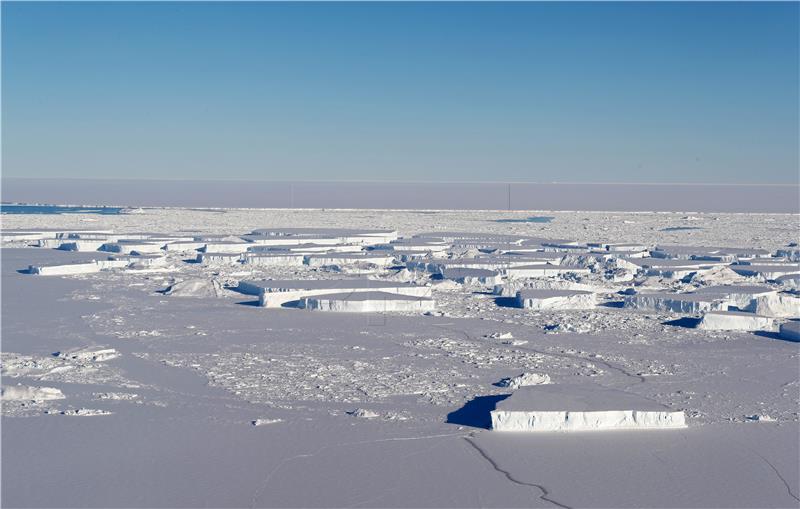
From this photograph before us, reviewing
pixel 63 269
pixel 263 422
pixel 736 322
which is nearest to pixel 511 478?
pixel 263 422

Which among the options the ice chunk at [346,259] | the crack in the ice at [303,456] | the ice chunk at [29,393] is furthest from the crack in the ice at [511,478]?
the ice chunk at [346,259]

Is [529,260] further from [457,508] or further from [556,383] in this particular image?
[457,508]

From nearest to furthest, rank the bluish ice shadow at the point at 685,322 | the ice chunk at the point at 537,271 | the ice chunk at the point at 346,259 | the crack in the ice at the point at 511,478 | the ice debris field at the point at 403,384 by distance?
1. the crack in the ice at the point at 511,478
2. the ice debris field at the point at 403,384
3. the bluish ice shadow at the point at 685,322
4. the ice chunk at the point at 537,271
5. the ice chunk at the point at 346,259

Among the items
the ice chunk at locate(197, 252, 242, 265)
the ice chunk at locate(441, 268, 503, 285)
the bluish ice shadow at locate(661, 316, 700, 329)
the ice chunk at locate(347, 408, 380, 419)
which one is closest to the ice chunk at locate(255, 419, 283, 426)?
the ice chunk at locate(347, 408, 380, 419)

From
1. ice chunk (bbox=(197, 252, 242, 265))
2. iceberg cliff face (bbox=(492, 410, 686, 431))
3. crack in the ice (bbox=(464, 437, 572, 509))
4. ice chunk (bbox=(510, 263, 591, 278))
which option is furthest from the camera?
ice chunk (bbox=(197, 252, 242, 265))

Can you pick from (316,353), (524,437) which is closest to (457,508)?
(524,437)

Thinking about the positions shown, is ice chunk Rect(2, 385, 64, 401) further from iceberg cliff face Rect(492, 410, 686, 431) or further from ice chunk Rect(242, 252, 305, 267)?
ice chunk Rect(242, 252, 305, 267)

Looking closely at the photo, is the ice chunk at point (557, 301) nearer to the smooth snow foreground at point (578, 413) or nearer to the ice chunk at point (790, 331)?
the ice chunk at point (790, 331)
